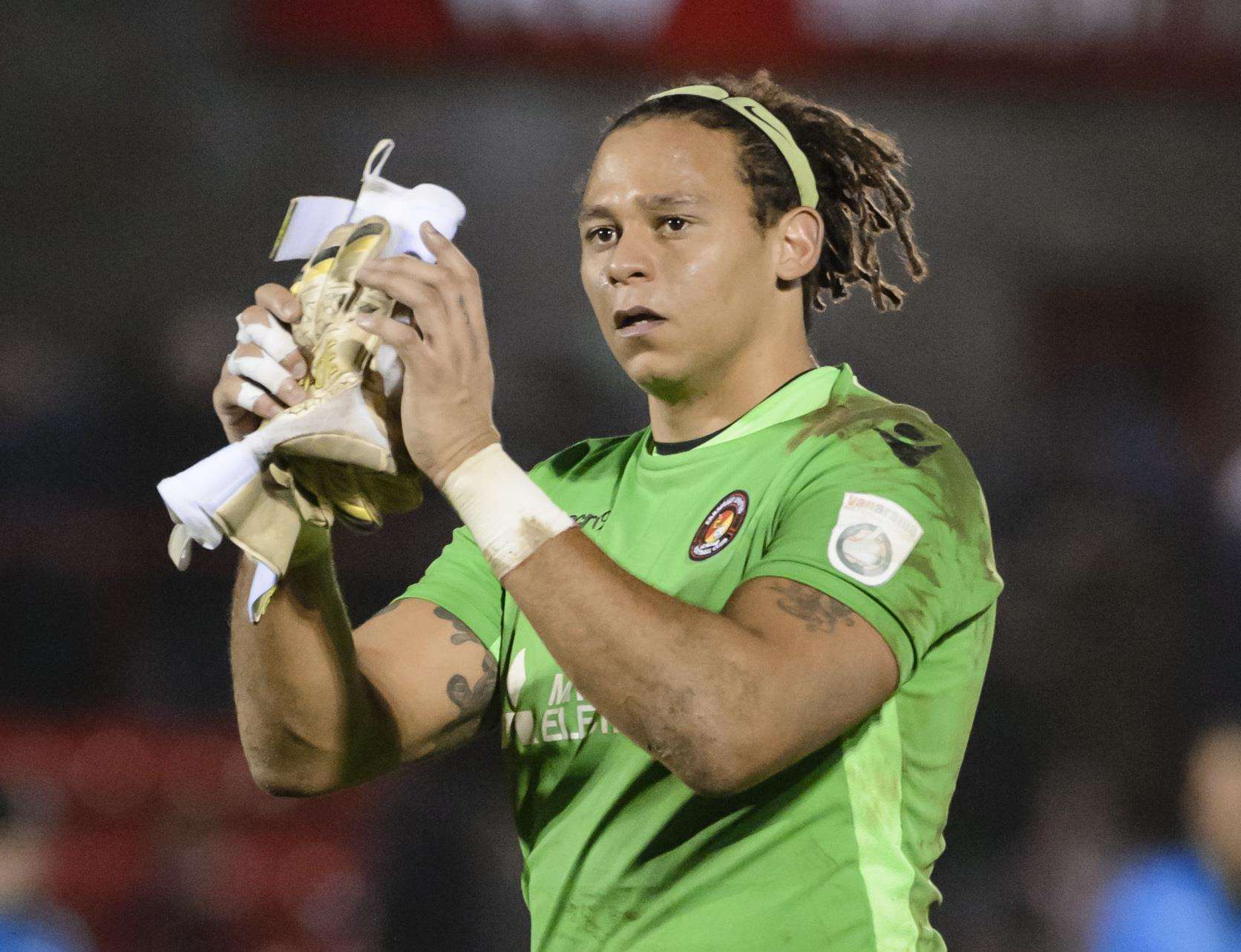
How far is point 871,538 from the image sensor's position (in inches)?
52.6

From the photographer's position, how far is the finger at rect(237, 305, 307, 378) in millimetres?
1400

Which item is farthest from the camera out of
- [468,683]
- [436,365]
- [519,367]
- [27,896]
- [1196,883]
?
[519,367]

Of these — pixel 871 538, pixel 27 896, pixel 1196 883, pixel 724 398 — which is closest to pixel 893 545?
pixel 871 538

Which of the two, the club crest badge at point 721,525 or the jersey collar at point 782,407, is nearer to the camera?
the club crest badge at point 721,525

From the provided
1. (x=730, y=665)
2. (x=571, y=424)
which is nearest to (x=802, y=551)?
(x=730, y=665)

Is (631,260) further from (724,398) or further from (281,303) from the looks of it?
(281,303)

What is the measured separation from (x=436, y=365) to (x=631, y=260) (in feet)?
1.21

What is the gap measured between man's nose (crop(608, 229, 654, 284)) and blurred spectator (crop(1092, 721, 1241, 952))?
1894mm

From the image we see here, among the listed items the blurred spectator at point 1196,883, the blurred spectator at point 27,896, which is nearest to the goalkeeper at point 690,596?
the blurred spectator at point 1196,883

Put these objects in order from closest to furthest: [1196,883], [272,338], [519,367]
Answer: [272,338] < [1196,883] < [519,367]

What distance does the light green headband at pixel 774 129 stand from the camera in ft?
5.66

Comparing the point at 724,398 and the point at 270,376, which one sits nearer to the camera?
the point at 270,376

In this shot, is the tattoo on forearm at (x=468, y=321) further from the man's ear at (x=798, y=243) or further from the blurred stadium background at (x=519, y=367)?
the blurred stadium background at (x=519, y=367)

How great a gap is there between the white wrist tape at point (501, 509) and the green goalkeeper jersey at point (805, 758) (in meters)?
0.18
